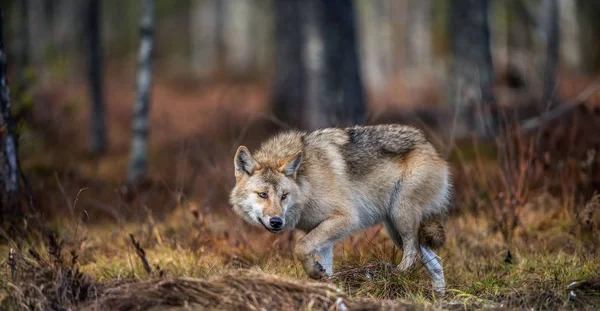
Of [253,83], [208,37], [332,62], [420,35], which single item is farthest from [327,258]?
[208,37]

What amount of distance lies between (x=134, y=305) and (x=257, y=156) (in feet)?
6.63

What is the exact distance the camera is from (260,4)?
45.2 meters

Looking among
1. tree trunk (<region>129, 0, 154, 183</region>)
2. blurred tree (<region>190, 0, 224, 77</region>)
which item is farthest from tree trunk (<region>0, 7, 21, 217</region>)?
blurred tree (<region>190, 0, 224, 77</region>)

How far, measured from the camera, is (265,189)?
221 inches

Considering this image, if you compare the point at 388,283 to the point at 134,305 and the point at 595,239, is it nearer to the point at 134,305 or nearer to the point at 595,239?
the point at 134,305

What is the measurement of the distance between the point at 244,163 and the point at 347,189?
94 cm

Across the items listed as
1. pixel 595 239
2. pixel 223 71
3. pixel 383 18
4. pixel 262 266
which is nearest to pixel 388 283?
pixel 262 266

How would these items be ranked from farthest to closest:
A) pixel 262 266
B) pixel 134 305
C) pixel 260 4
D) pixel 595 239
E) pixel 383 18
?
pixel 260 4
pixel 383 18
pixel 595 239
pixel 262 266
pixel 134 305

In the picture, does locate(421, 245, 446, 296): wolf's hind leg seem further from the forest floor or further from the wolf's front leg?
the wolf's front leg

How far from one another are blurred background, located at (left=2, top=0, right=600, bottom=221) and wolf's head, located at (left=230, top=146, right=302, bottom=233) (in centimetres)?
118

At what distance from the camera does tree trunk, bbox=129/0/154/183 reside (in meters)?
10.7

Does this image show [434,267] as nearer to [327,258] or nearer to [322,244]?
[327,258]

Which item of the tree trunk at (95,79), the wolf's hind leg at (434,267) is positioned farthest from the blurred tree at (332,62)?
the tree trunk at (95,79)

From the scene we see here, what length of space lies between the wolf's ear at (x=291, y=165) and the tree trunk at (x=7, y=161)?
2.96 metres
